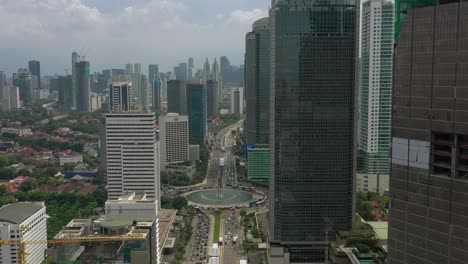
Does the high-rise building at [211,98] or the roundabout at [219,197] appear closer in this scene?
the roundabout at [219,197]

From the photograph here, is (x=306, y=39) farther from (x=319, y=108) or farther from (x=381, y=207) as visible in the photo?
(x=381, y=207)

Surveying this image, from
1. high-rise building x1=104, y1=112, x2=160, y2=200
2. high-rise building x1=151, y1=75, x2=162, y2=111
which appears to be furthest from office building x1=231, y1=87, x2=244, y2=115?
high-rise building x1=104, y1=112, x2=160, y2=200

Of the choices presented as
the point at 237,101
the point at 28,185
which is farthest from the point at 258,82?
the point at 237,101

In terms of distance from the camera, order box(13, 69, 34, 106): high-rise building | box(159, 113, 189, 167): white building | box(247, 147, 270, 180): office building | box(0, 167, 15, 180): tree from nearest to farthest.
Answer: box(247, 147, 270, 180): office building < box(0, 167, 15, 180): tree < box(159, 113, 189, 167): white building < box(13, 69, 34, 106): high-rise building

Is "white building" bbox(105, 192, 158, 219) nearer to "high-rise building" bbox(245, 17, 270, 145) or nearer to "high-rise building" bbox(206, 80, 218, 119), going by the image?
"high-rise building" bbox(245, 17, 270, 145)

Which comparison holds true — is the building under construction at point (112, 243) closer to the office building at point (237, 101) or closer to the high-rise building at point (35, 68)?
the office building at point (237, 101)

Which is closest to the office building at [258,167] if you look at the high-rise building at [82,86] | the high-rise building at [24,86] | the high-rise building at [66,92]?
the high-rise building at [82,86]
